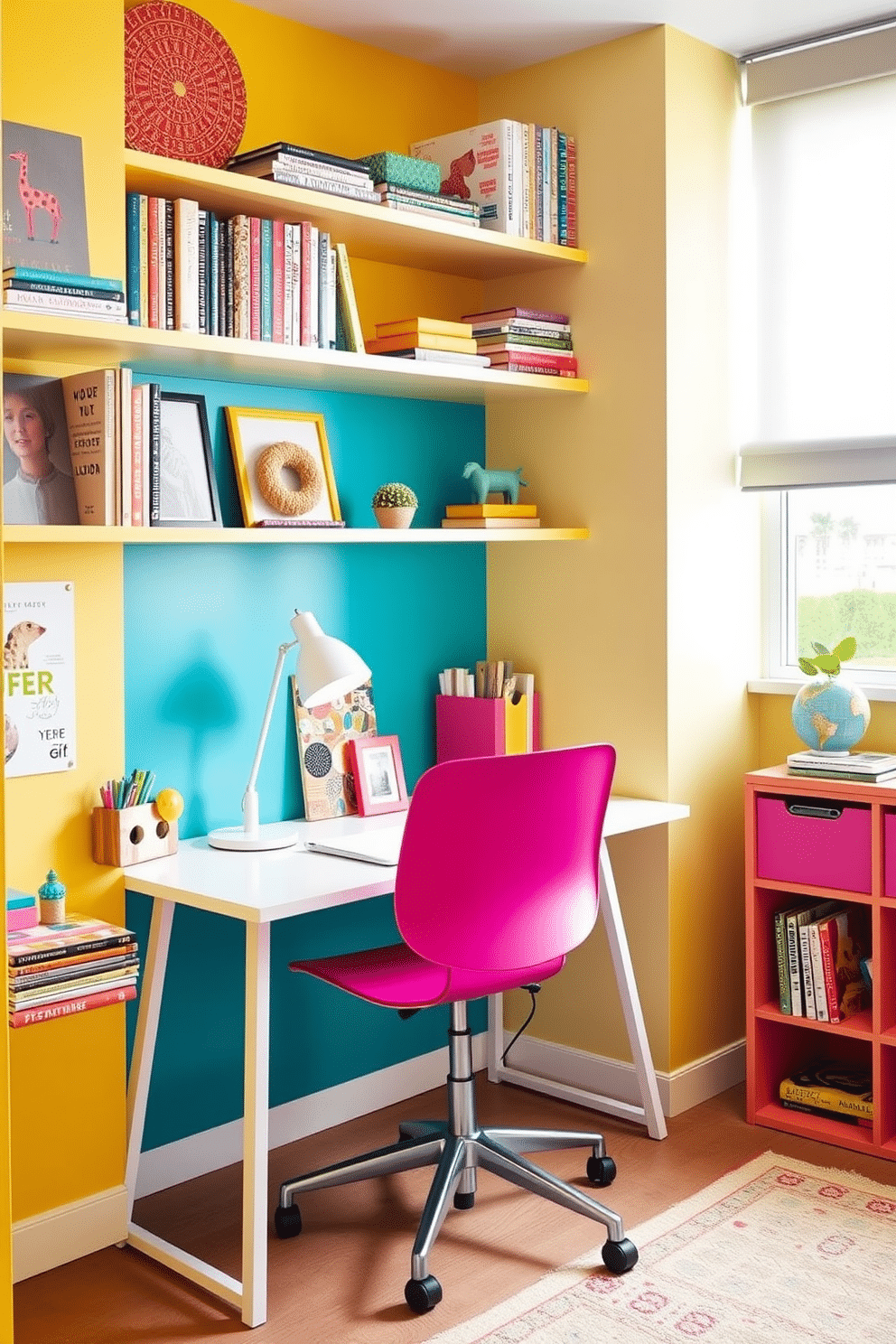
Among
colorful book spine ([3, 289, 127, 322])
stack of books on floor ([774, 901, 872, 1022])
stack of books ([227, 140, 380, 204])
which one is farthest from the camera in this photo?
stack of books on floor ([774, 901, 872, 1022])

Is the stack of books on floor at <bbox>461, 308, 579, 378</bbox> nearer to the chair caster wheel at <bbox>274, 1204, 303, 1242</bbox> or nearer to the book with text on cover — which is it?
the book with text on cover

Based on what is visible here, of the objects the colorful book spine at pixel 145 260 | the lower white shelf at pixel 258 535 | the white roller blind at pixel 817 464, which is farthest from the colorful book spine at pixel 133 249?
the white roller blind at pixel 817 464

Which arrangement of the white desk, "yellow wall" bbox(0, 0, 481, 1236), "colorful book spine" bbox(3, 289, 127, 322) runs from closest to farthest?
"colorful book spine" bbox(3, 289, 127, 322), the white desk, "yellow wall" bbox(0, 0, 481, 1236)

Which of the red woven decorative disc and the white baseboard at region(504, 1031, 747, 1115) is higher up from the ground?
the red woven decorative disc

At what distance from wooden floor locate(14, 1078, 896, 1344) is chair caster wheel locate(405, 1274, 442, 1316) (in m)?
0.02

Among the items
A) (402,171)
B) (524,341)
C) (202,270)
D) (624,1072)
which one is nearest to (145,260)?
(202,270)

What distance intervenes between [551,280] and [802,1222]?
2217 mm

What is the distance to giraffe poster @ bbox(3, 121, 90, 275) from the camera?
2379mm

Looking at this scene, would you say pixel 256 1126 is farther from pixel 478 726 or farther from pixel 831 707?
pixel 831 707

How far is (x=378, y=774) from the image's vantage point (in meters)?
3.21

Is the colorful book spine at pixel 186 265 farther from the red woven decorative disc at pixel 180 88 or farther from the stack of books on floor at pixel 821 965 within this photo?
the stack of books on floor at pixel 821 965

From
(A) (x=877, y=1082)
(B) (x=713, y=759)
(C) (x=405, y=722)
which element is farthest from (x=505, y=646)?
(A) (x=877, y=1082)

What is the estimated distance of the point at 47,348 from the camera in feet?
7.97

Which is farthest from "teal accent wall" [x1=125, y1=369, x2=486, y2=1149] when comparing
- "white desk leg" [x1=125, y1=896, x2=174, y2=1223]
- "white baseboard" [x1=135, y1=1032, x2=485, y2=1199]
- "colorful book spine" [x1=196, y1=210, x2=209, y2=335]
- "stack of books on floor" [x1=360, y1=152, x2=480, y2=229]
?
"stack of books on floor" [x1=360, y1=152, x2=480, y2=229]
